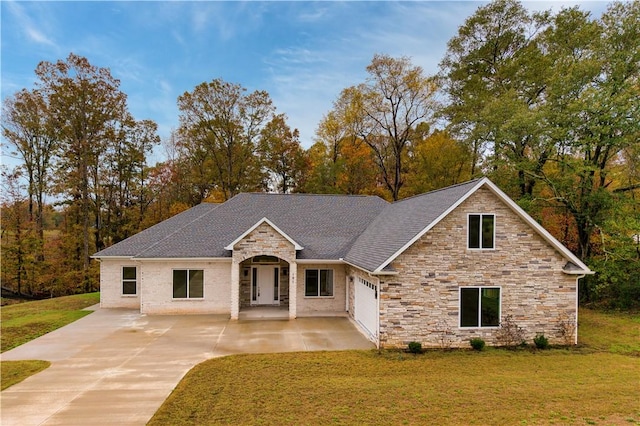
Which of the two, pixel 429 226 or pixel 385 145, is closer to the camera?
pixel 429 226

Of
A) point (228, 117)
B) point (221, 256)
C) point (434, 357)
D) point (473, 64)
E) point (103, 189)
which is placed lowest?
point (434, 357)

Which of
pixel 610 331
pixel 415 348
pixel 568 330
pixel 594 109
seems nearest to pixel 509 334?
pixel 568 330

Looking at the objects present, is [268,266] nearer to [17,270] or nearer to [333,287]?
[333,287]

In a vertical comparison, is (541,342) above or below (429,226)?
below

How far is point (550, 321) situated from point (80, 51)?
33110 millimetres

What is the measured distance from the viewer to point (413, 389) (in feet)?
29.0

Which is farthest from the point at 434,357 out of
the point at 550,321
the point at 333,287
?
the point at 333,287

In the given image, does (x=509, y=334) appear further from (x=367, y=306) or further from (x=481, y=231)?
(x=367, y=306)

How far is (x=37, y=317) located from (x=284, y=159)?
24.5 m

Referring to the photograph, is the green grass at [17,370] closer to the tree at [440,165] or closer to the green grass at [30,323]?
the green grass at [30,323]

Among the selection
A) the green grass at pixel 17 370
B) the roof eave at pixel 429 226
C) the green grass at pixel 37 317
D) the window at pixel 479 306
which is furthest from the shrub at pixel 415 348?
the green grass at pixel 37 317

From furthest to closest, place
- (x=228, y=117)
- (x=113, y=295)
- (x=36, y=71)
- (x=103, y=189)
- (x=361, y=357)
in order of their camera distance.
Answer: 1. (x=228, y=117)
2. (x=103, y=189)
3. (x=36, y=71)
4. (x=113, y=295)
5. (x=361, y=357)

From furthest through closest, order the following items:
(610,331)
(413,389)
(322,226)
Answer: (322,226) → (610,331) → (413,389)

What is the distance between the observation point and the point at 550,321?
41.5 ft
